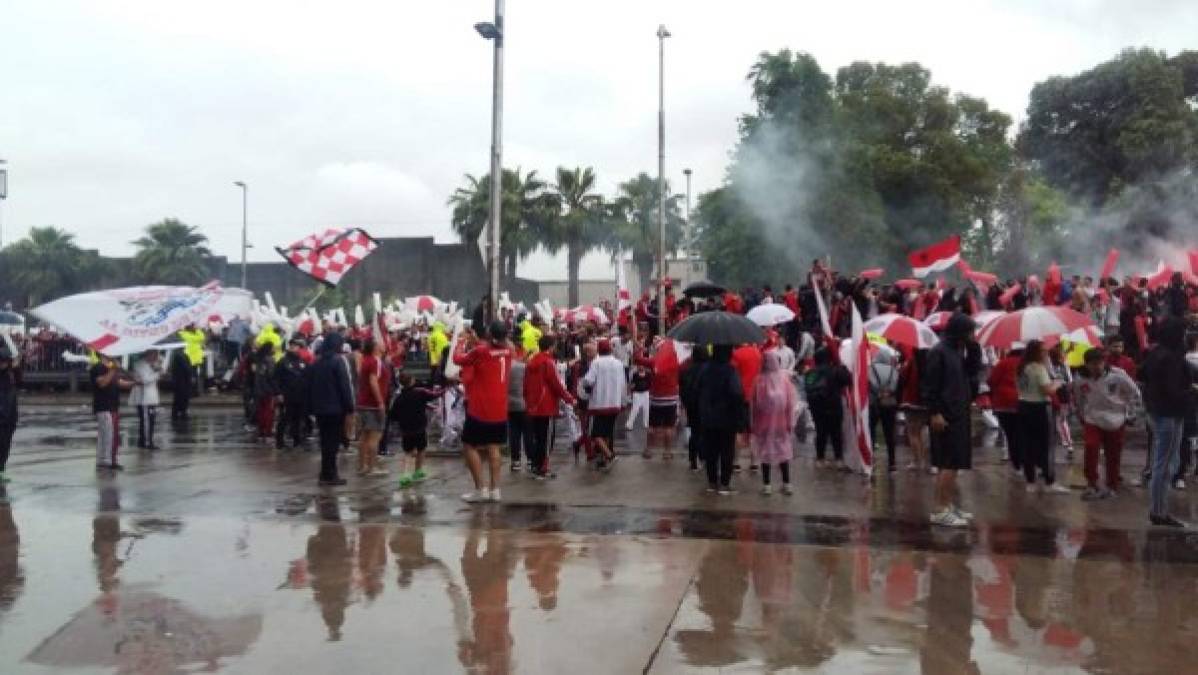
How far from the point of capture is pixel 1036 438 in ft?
33.1

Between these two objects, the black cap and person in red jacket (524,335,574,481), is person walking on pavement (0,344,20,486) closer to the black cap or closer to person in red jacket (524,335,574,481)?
the black cap

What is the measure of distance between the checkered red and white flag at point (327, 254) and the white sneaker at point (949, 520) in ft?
29.5

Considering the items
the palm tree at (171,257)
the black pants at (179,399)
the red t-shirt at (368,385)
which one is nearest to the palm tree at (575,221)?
the palm tree at (171,257)

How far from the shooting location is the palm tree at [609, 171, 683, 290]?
48.9 meters

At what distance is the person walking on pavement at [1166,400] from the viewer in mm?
8383

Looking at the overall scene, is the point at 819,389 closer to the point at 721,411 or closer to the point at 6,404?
the point at 721,411

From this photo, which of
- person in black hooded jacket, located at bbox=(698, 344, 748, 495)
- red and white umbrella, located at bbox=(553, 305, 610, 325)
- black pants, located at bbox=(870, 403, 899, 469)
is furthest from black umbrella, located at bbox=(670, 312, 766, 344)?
red and white umbrella, located at bbox=(553, 305, 610, 325)

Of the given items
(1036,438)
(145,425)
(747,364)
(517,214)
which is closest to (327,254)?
(145,425)

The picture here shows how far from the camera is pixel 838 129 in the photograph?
35.1 metres

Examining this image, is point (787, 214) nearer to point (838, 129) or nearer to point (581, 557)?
point (838, 129)

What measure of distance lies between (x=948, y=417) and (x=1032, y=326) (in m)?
2.13

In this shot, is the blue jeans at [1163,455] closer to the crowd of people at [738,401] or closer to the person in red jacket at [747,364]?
the crowd of people at [738,401]

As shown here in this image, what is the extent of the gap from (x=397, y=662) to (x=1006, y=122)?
4435 centimetres

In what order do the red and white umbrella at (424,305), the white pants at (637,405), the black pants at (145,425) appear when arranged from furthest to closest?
1. the red and white umbrella at (424,305)
2. the white pants at (637,405)
3. the black pants at (145,425)
